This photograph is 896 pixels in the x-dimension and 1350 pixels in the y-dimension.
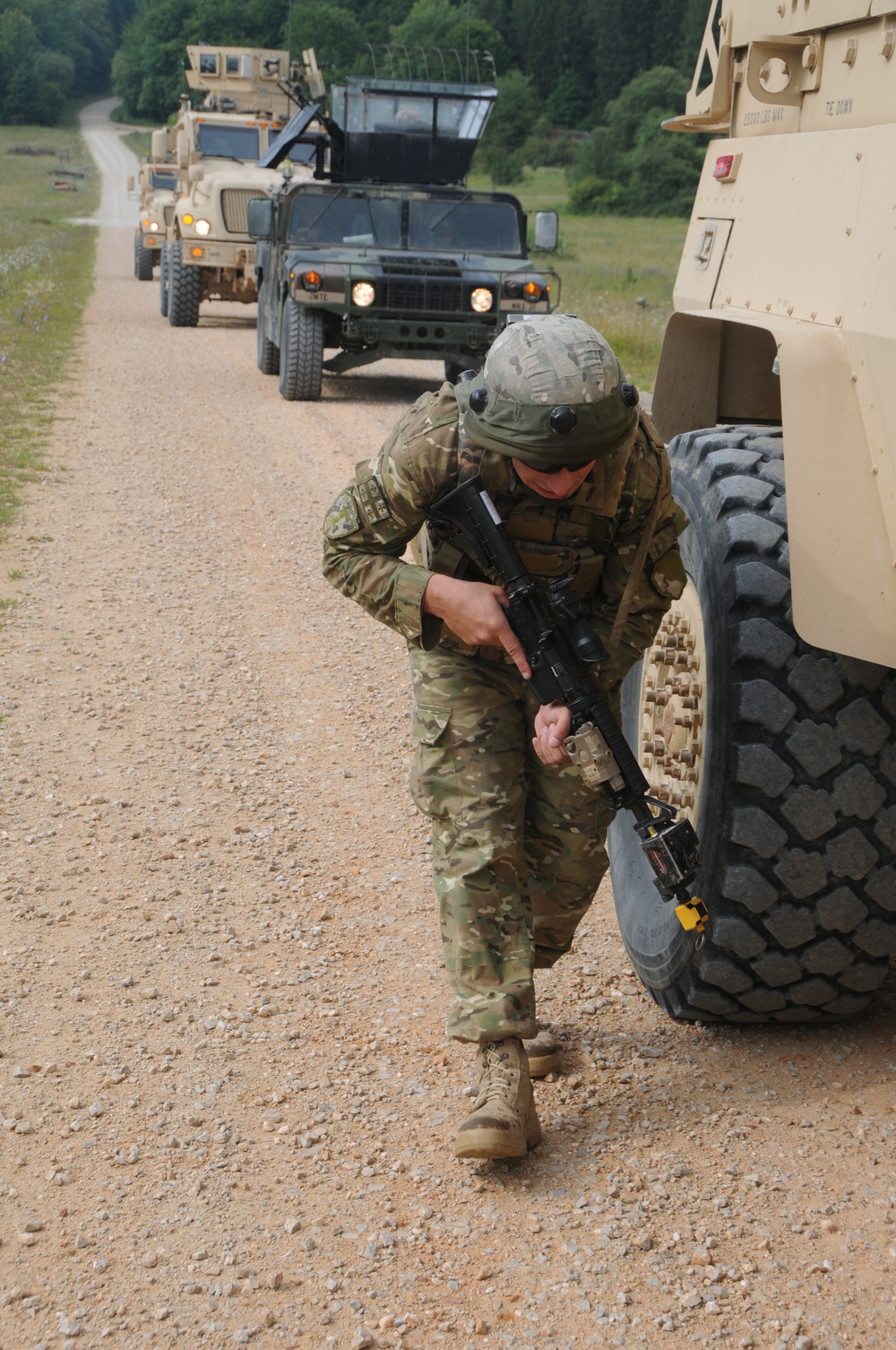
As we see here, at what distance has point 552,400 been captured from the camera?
2.37 metres

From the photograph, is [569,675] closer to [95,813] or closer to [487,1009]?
[487,1009]

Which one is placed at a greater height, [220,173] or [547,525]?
[547,525]

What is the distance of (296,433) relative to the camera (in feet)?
33.3

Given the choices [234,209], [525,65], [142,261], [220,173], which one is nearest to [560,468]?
[234,209]

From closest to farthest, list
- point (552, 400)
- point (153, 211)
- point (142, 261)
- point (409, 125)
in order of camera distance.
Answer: point (552, 400), point (409, 125), point (153, 211), point (142, 261)

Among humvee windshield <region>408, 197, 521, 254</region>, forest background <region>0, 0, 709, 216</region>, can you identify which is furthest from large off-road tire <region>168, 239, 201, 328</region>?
forest background <region>0, 0, 709, 216</region>

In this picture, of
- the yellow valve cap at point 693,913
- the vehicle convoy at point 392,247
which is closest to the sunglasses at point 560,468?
the yellow valve cap at point 693,913

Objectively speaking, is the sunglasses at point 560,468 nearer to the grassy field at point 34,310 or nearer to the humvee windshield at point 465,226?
the grassy field at point 34,310

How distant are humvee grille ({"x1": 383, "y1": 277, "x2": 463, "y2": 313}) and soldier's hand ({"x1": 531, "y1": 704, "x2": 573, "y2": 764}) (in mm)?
8927

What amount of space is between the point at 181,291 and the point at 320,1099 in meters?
14.9

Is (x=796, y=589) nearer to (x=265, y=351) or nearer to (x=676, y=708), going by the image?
(x=676, y=708)

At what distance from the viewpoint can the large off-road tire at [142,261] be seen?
74.2ft

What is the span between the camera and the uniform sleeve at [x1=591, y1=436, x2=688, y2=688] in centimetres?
262

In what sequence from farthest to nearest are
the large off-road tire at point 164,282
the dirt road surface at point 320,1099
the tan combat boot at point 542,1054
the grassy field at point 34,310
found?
the large off-road tire at point 164,282 < the grassy field at point 34,310 < the tan combat boot at point 542,1054 < the dirt road surface at point 320,1099
